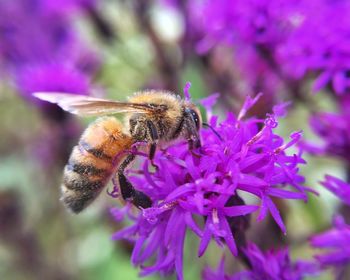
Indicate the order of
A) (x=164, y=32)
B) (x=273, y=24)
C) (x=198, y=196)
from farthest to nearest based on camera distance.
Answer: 1. (x=164, y=32)
2. (x=273, y=24)
3. (x=198, y=196)

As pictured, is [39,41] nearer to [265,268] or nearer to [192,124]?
[192,124]

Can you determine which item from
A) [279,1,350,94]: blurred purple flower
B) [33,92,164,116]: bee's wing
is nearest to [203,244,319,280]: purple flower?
[33,92,164,116]: bee's wing

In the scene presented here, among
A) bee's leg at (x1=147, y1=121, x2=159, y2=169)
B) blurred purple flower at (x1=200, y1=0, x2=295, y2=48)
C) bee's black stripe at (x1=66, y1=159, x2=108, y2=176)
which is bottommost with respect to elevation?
bee's black stripe at (x1=66, y1=159, x2=108, y2=176)

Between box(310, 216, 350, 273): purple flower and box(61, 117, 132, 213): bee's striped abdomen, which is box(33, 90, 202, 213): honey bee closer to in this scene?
box(61, 117, 132, 213): bee's striped abdomen

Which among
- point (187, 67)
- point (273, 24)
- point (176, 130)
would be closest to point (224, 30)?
point (273, 24)

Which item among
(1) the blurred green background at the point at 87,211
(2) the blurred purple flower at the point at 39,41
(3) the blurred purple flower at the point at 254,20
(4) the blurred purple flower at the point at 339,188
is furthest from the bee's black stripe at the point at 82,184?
(2) the blurred purple flower at the point at 39,41

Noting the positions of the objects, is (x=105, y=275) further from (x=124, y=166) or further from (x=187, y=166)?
(x=187, y=166)
